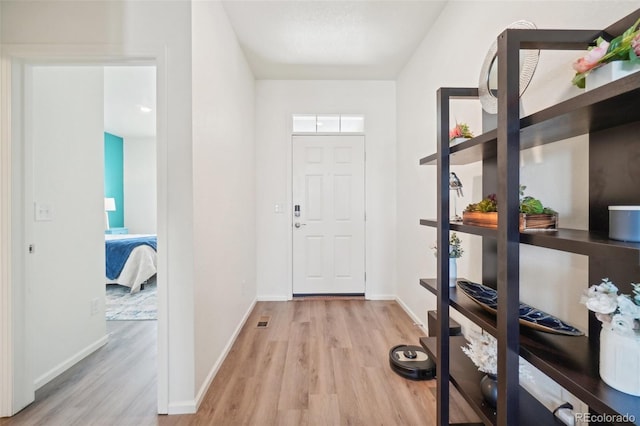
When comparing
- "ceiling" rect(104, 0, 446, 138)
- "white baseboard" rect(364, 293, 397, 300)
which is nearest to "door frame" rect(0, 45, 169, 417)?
"ceiling" rect(104, 0, 446, 138)

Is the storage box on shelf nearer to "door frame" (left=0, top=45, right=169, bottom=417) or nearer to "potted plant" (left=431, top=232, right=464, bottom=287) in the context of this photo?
"potted plant" (left=431, top=232, right=464, bottom=287)

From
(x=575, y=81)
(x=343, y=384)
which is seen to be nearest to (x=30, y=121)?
(x=343, y=384)

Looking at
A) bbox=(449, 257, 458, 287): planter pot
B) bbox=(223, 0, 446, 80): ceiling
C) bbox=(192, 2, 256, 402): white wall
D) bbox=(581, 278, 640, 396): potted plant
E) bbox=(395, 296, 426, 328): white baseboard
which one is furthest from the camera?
bbox=(395, 296, 426, 328): white baseboard

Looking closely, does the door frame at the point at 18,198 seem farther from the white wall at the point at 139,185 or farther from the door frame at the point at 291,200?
the white wall at the point at 139,185

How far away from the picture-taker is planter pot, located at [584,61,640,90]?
2.27ft

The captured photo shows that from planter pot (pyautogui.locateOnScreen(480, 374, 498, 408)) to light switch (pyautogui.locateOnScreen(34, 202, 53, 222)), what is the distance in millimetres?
2780

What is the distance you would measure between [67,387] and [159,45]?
2310 millimetres

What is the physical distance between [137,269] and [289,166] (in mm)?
2583

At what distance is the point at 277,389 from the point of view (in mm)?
1817

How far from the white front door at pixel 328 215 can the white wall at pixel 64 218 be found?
2.03m

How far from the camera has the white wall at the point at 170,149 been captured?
162 centimetres

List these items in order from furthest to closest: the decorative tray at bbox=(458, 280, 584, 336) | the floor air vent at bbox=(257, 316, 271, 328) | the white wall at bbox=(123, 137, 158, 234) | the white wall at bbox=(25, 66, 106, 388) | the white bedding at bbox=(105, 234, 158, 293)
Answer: the white wall at bbox=(123, 137, 158, 234), the white bedding at bbox=(105, 234, 158, 293), the floor air vent at bbox=(257, 316, 271, 328), the white wall at bbox=(25, 66, 106, 388), the decorative tray at bbox=(458, 280, 584, 336)

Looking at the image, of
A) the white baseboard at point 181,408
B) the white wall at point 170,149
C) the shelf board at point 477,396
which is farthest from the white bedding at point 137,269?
the shelf board at point 477,396

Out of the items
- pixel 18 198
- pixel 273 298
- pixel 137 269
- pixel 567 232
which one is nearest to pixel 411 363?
pixel 567 232
